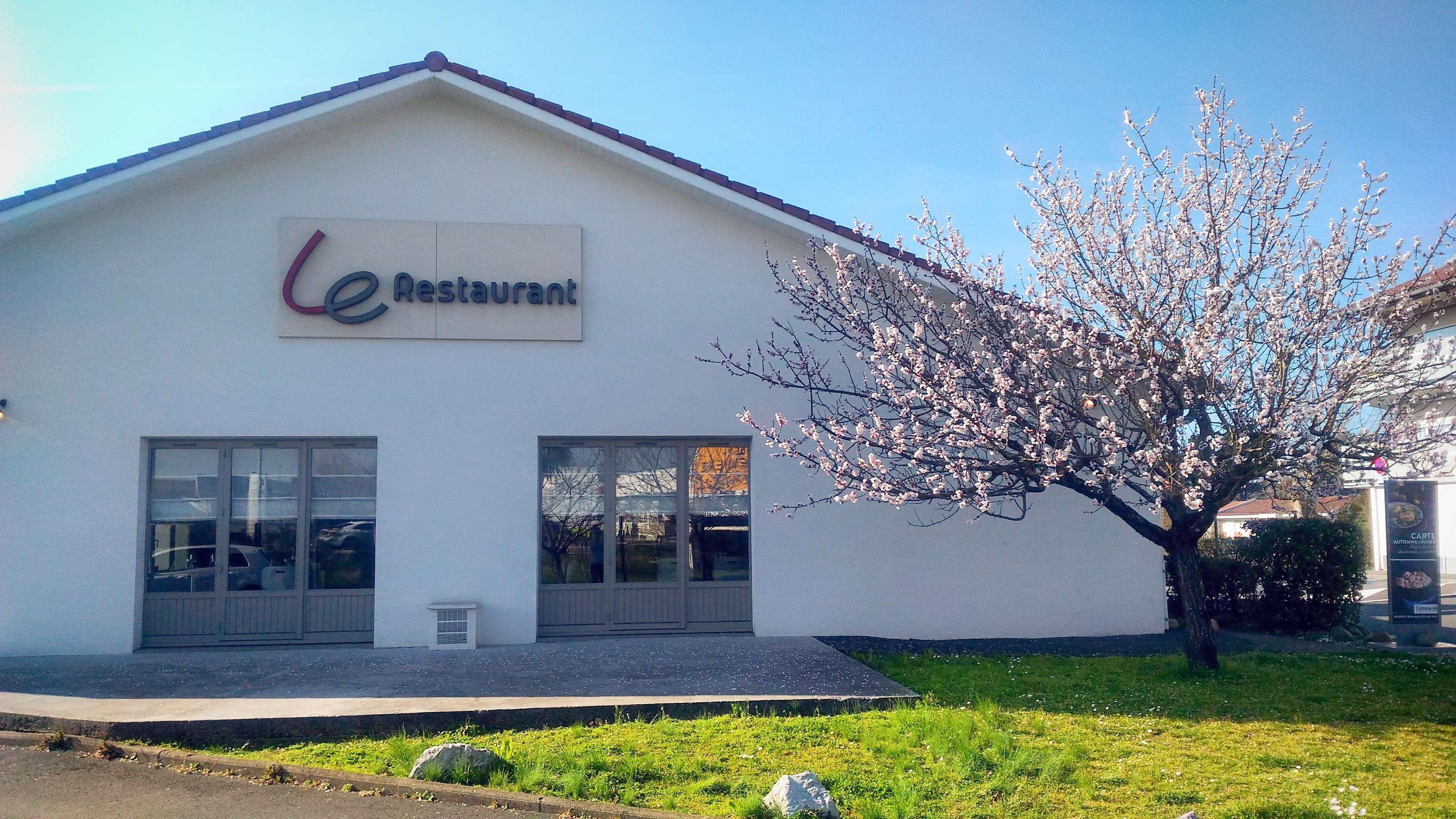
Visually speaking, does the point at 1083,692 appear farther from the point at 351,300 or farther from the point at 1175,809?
the point at 351,300

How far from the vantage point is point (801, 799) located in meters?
5.33

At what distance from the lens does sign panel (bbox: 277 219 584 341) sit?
10.7m

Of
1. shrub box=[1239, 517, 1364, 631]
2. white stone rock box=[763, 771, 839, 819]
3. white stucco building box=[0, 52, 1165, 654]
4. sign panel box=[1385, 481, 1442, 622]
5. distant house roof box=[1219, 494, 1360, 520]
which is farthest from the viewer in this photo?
sign panel box=[1385, 481, 1442, 622]

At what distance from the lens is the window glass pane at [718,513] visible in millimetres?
11219

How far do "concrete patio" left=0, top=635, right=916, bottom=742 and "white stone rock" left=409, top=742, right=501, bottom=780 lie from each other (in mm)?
1067

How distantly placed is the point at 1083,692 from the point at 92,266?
35.4 ft

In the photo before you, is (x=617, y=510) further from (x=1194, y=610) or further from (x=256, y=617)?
(x=1194, y=610)

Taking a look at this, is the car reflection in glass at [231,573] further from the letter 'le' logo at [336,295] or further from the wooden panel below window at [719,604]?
the wooden panel below window at [719,604]

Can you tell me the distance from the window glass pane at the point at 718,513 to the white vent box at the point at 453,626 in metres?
2.44

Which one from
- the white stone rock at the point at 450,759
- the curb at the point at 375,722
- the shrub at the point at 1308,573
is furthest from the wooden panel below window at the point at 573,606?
the shrub at the point at 1308,573

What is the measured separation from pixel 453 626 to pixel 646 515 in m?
2.39

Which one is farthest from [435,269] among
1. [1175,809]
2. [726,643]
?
[1175,809]

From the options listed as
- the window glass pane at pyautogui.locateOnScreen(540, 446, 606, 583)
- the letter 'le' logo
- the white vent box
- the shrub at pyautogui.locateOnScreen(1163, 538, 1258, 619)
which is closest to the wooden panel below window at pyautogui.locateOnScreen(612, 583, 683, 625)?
the window glass pane at pyautogui.locateOnScreen(540, 446, 606, 583)

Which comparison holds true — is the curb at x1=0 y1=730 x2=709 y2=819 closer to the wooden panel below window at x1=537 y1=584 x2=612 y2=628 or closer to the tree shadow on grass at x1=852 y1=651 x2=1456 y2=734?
the tree shadow on grass at x1=852 y1=651 x2=1456 y2=734
